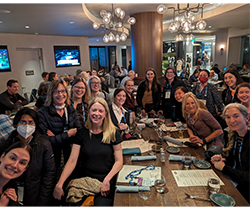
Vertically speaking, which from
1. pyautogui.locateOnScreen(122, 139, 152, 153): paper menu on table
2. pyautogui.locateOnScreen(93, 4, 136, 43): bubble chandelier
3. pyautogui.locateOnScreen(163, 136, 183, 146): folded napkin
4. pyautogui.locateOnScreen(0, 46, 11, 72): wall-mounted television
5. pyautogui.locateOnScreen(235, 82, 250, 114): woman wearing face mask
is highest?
pyautogui.locateOnScreen(93, 4, 136, 43): bubble chandelier

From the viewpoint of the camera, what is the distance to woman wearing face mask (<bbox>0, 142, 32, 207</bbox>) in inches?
57.3

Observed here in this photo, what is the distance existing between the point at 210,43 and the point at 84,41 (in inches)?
658

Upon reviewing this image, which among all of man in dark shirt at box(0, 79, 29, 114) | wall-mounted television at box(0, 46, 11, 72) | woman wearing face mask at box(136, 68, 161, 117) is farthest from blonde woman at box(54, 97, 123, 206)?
wall-mounted television at box(0, 46, 11, 72)

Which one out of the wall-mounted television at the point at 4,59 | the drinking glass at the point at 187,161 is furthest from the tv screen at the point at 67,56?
the drinking glass at the point at 187,161

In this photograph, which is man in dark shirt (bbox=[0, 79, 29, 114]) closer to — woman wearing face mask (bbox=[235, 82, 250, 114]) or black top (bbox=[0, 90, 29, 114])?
black top (bbox=[0, 90, 29, 114])

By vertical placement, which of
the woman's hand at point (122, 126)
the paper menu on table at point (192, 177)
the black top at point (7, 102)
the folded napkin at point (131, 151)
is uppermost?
the black top at point (7, 102)

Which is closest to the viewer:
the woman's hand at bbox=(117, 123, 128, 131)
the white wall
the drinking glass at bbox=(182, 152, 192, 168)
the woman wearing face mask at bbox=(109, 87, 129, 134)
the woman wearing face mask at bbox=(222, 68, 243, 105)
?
the drinking glass at bbox=(182, 152, 192, 168)

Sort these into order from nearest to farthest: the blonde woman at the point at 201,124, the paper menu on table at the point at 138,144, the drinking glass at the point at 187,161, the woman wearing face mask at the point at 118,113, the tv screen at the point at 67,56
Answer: the drinking glass at the point at 187,161 → the paper menu on table at the point at 138,144 → the blonde woman at the point at 201,124 → the woman wearing face mask at the point at 118,113 → the tv screen at the point at 67,56

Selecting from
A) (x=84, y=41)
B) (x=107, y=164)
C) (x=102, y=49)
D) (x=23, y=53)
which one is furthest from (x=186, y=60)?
(x=107, y=164)

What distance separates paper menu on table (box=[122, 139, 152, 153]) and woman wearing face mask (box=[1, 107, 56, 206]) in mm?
888

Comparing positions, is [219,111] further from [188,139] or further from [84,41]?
[84,41]

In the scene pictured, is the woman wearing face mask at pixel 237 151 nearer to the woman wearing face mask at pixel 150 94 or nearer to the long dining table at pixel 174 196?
the long dining table at pixel 174 196

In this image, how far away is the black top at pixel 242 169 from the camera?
156 centimetres

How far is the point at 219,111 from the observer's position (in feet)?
11.8
